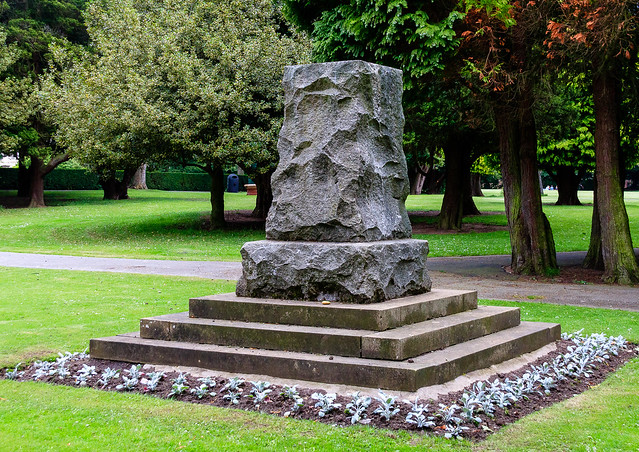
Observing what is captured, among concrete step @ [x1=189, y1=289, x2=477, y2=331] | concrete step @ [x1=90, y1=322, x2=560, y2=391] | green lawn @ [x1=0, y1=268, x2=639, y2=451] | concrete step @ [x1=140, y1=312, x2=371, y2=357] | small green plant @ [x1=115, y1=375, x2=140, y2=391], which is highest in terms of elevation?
concrete step @ [x1=189, y1=289, x2=477, y2=331]

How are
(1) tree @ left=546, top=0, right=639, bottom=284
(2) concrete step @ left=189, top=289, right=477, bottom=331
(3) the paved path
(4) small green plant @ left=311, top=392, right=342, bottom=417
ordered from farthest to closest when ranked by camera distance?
(1) tree @ left=546, top=0, right=639, bottom=284, (3) the paved path, (2) concrete step @ left=189, top=289, right=477, bottom=331, (4) small green plant @ left=311, top=392, right=342, bottom=417

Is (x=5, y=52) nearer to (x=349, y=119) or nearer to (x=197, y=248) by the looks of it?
(x=197, y=248)

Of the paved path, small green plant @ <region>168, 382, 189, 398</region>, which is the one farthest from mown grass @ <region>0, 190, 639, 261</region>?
small green plant @ <region>168, 382, 189, 398</region>

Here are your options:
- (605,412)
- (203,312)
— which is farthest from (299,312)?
(605,412)

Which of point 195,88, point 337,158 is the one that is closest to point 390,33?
point 337,158

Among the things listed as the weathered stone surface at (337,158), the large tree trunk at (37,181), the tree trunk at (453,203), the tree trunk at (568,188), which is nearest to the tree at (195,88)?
the tree trunk at (453,203)

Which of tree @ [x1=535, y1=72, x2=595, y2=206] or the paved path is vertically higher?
tree @ [x1=535, y1=72, x2=595, y2=206]

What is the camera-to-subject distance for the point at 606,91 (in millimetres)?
15203

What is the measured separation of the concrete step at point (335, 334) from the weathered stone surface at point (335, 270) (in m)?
0.50

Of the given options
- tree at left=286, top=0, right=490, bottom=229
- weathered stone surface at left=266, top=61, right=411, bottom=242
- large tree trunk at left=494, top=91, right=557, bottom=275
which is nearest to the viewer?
weathered stone surface at left=266, top=61, right=411, bottom=242

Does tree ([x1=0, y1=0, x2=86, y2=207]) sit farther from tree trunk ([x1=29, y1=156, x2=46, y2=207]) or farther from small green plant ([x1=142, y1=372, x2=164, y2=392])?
small green plant ([x1=142, y1=372, x2=164, y2=392])

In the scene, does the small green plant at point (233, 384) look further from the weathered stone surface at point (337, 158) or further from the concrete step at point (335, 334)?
the weathered stone surface at point (337, 158)

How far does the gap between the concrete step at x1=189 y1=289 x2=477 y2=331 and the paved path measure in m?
5.07

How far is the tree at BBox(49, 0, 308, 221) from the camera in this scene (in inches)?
928
